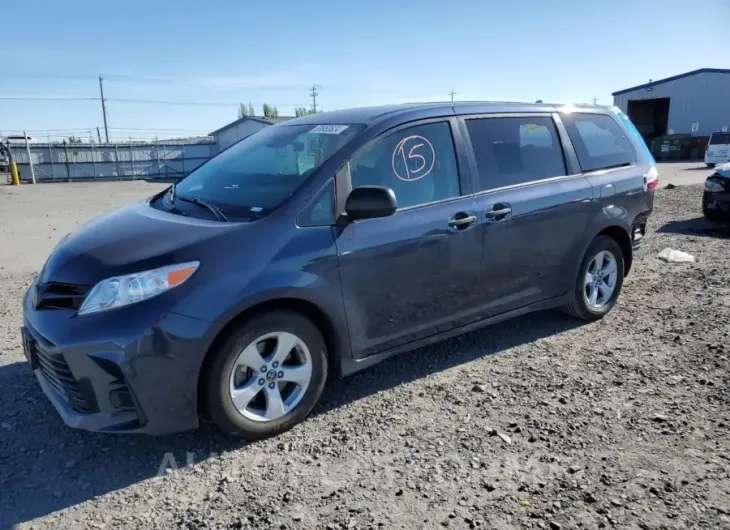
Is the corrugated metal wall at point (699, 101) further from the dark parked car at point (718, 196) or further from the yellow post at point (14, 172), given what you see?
the yellow post at point (14, 172)

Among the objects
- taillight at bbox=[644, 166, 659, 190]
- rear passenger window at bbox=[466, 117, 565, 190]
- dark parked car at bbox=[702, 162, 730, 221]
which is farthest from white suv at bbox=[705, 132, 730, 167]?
rear passenger window at bbox=[466, 117, 565, 190]

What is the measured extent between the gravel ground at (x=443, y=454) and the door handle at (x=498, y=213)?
3.53 feet

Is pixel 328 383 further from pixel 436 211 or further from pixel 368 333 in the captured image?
pixel 436 211

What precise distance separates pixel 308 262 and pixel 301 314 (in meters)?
0.30

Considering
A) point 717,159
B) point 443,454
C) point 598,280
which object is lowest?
point 443,454

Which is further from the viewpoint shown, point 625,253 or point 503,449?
point 625,253

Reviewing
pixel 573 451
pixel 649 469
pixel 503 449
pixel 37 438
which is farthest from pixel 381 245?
pixel 37 438

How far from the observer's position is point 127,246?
10.1 ft

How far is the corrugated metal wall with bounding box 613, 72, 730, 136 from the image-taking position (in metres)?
36.4

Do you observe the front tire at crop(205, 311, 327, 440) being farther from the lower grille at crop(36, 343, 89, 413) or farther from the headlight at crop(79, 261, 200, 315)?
the lower grille at crop(36, 343, 89, 413)

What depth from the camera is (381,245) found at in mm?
3434

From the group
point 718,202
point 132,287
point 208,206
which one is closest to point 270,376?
point 132,287

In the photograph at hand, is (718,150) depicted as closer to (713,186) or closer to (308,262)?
(713,186)

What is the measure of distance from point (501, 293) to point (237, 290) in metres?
2.05
